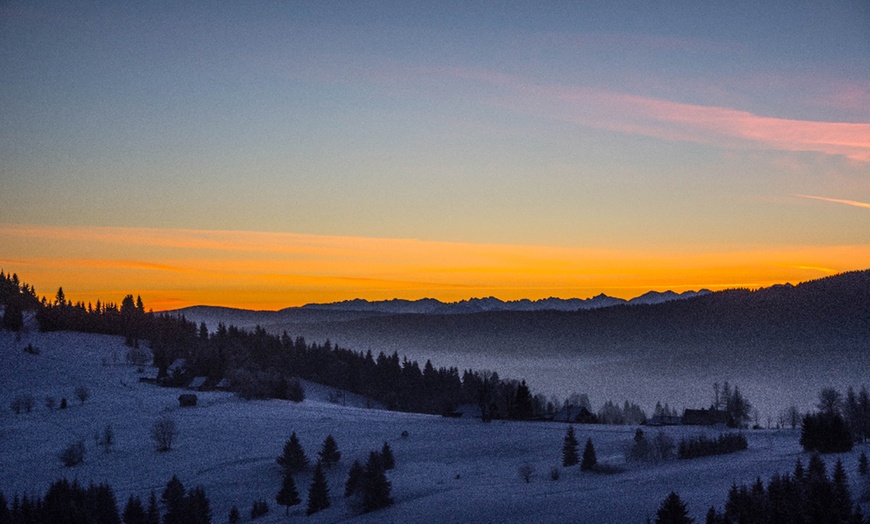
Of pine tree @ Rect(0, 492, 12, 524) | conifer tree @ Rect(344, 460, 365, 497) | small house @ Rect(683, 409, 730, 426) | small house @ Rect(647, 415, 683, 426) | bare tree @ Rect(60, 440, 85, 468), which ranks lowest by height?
pine tree @ Rect(0, 492, 12, 524)

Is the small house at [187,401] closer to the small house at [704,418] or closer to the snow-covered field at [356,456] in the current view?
the snow-covered field at [356,456]

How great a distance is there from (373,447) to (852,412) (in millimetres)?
55462

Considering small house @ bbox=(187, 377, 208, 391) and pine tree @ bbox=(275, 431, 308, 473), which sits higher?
small house @ bbox=(187, 377, 208, 391)

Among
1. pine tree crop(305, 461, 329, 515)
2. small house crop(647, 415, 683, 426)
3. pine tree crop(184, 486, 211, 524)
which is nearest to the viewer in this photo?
pine tree crop(184, 486, 211, 524)

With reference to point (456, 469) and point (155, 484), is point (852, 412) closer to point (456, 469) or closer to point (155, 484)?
point (456, 469)

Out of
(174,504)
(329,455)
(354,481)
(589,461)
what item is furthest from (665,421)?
(174,504)

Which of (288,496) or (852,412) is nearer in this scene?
(288,496)

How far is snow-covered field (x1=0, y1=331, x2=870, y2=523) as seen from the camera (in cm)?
6025

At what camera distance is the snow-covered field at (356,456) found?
6025cm

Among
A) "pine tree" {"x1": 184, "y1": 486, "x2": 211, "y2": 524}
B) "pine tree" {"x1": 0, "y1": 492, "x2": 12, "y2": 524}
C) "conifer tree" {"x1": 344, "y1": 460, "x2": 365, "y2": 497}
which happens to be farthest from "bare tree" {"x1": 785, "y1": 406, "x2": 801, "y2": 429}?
"pine tree" {"x1": 0, "y1": 492, "x2": 12, "y2": 524}

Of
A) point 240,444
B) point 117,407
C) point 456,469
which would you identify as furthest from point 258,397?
point 456,469

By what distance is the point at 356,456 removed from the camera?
291 ft

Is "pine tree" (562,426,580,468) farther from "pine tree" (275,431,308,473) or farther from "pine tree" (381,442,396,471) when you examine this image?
"pine tree" (275,431,308,473)

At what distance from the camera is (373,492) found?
220 ft
